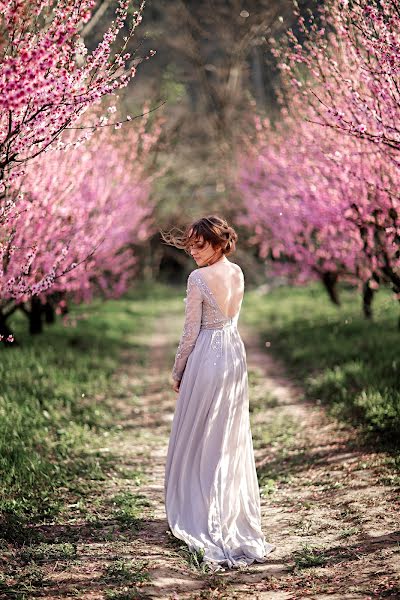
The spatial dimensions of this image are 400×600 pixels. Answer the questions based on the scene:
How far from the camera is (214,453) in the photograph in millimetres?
4453

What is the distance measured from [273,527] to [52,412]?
3258 millimetres

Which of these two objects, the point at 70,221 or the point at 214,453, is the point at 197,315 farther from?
the point at 70,221

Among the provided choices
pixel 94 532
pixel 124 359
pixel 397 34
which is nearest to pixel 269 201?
pixel 124 359

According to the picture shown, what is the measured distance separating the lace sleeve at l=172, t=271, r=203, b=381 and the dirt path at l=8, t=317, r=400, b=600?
1.21 meters

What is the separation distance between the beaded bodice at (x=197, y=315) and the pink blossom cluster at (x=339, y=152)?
1520 millimetres

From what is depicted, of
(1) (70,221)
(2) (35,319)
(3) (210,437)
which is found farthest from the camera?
(2) (35,319)

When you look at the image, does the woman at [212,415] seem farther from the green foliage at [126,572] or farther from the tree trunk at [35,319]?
the tree trunk at [35,319]

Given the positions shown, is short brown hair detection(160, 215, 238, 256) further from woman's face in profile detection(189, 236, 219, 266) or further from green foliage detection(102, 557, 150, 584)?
green foliage detection(102, 557, 150, 584)

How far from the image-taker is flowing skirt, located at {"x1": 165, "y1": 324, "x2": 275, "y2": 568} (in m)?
4.37

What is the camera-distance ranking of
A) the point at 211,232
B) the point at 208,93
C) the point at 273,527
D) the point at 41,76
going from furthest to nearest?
the point at 208,93, the point at 273,527, the point at 211,232, the point at 41,76

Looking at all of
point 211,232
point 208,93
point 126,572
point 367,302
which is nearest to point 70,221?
point 211,232

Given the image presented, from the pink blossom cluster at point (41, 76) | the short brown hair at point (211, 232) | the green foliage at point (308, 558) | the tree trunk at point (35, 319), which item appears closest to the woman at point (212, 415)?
the short brown hair at point (211, 232)

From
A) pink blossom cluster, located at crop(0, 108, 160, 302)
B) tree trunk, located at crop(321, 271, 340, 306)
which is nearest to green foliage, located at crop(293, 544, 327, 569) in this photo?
pink blossom cluster, located at crop(0, 108, 160, 302)

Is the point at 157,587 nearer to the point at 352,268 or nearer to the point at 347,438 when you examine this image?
the point at 347,438
